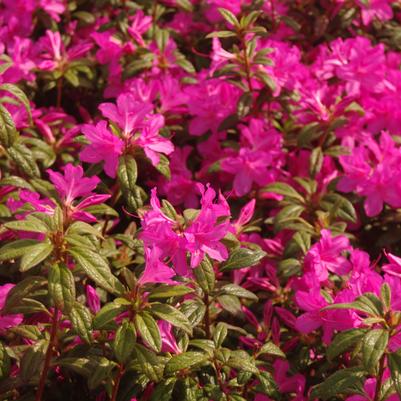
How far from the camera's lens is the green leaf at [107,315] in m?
1.62

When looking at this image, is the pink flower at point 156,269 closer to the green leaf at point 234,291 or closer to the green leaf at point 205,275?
the green leaf at point 205,275

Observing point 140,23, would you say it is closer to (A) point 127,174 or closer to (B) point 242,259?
(A) point 127,174

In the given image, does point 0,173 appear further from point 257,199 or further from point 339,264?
point 339,264

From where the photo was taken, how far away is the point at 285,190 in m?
2.42

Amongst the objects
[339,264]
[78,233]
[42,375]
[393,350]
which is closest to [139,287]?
[78,233]

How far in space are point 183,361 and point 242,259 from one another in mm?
302

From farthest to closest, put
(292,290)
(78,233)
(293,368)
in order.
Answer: (292,290)
(293,368)
(78,233)

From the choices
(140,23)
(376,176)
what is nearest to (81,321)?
(376,176)

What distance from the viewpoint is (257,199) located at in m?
2.55

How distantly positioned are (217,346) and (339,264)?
1.57ft

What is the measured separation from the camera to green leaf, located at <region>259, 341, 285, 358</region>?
190cm

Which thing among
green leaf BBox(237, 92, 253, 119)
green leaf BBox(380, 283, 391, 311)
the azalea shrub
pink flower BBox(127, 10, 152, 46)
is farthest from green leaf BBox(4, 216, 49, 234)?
pink flower BBox(127, 10, 152, 46)

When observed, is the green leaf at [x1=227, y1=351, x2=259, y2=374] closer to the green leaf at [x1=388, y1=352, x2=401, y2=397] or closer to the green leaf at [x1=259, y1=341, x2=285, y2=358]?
the green leaf at [x1=259, y1=341, x2=285, y2=358]

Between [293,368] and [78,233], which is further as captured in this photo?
[293,368]
